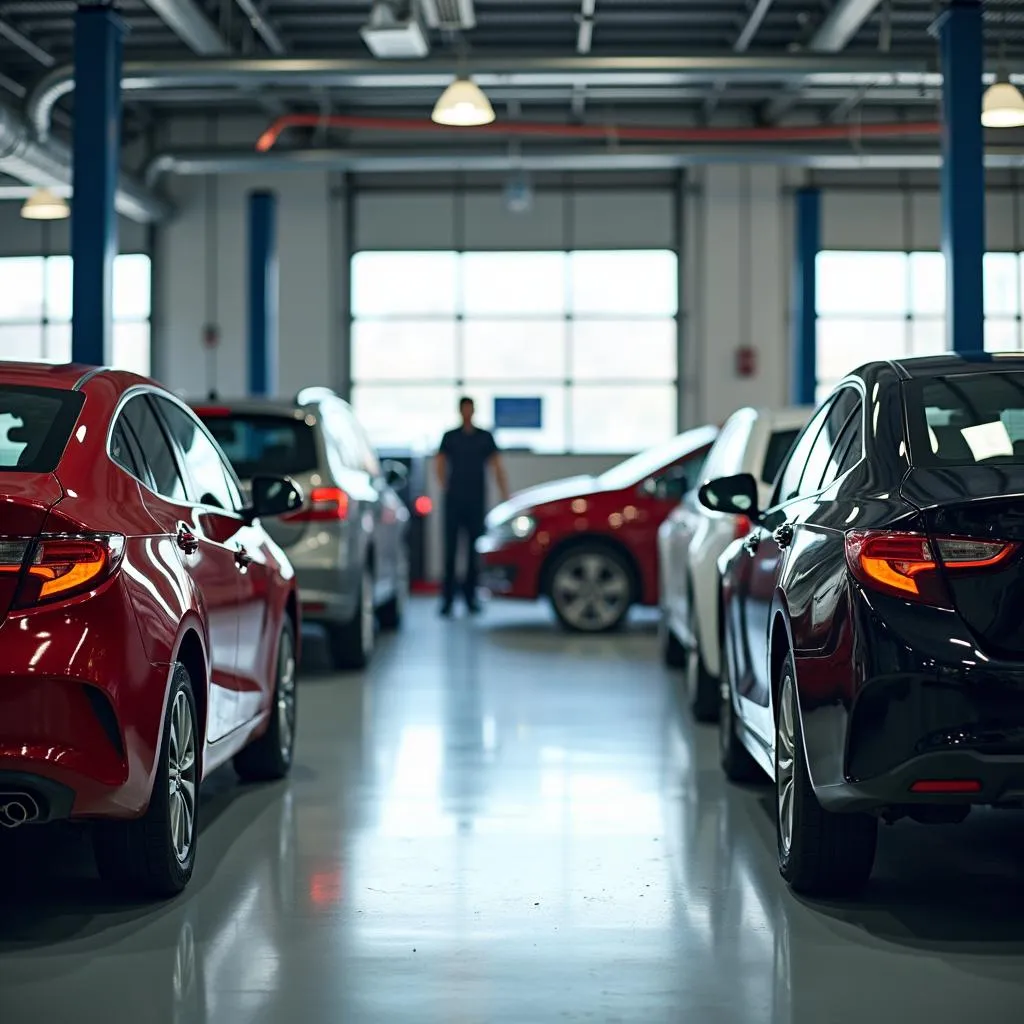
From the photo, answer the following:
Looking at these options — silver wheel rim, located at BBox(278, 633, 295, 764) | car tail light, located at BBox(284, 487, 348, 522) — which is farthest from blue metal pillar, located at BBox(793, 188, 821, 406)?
silver wheel rim, located at BBox(278, 633, 295, 764)

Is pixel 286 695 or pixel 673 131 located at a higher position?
pixel 673 131

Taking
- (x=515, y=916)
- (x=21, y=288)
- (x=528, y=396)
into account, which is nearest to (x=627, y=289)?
(x=528, y=396)

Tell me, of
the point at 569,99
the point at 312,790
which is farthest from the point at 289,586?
the point at 569,99

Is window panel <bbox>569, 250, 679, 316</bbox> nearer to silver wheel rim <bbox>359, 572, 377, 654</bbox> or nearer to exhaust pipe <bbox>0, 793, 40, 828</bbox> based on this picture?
silver wheel rim <bbox>359, 572, 377, 654</bbox>

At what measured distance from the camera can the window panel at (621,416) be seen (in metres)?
20.7

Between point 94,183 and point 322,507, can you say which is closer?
point 322,507

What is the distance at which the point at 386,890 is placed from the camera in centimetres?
479

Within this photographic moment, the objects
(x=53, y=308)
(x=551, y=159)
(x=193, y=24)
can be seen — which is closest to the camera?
(x=193, y=24)

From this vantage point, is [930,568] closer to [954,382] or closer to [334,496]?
[954,382]

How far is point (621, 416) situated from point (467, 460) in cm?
644

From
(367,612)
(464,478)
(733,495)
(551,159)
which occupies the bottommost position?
(367,612)

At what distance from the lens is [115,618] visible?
409 cm

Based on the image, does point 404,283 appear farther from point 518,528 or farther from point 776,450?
point 776,450

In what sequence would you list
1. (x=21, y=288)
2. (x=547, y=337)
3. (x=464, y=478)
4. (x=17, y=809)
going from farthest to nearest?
(x=21, y=288) → (x=547, y=337) → (x=464, y=478) → (x=17, y=809)
